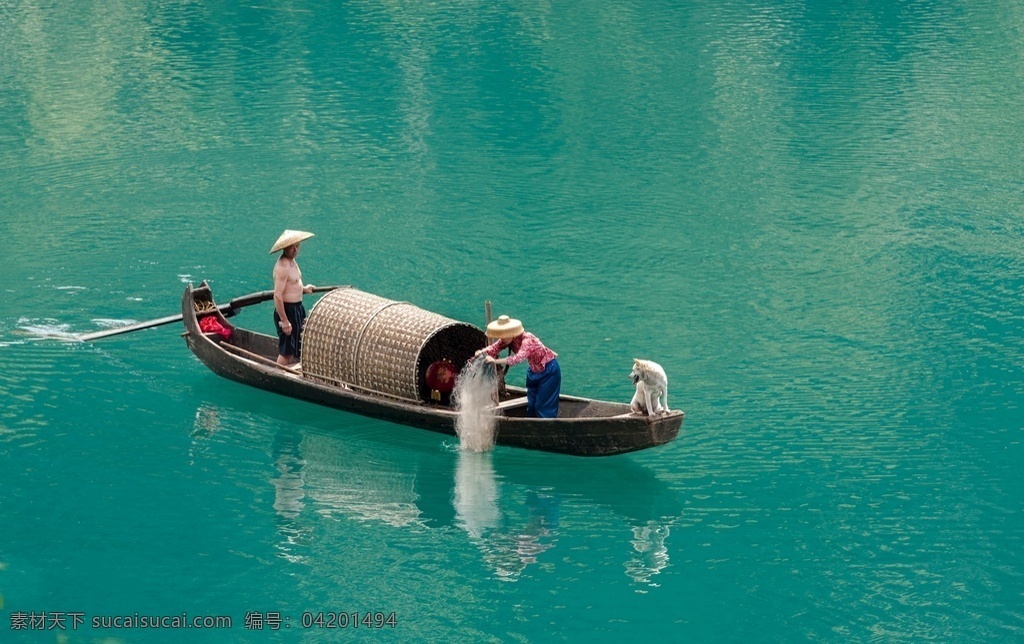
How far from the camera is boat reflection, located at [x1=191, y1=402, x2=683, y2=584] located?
44.8 ft

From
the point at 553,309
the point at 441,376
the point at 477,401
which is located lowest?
the point at 477,401

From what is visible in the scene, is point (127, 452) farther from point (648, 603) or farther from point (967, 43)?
point (967, 43)

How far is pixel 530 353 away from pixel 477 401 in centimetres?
84

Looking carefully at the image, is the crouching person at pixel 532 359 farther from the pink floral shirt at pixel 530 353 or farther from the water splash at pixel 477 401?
the water splash at pixel 477 401

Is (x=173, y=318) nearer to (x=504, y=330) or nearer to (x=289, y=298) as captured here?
(x=289, y=298)

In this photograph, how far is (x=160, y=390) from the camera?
55.8 ft

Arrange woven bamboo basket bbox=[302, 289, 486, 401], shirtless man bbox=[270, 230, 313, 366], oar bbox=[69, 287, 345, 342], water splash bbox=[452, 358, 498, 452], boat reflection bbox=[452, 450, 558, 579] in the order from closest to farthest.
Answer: boat reflection bbox=[452, 450, 558, 579] → water splash bbox=[452, 358, 498, 452] → woven bamboo basket bbox=[302, 289, 486, 401] → shirtless man bbox=[270, 230, 313, 366] → oar bbox=[69, 287, 345, 342]

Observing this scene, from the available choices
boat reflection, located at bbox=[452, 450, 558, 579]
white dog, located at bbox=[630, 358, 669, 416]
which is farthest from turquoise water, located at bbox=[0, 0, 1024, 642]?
white dog, located at bbox=[630, 358, 669, 416]

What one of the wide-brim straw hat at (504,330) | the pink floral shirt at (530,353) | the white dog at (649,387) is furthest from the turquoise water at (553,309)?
the wide-brim straw hat at (504,330)

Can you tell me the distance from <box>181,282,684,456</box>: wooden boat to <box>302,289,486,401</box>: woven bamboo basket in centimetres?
6

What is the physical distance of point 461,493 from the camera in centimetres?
1460

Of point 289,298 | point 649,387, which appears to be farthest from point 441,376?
point 649,387

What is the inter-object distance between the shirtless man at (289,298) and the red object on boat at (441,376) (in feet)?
6.53

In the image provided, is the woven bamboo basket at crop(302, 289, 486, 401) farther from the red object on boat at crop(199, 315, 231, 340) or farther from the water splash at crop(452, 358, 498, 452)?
the red object on boat at crop(199, 315, 231, 340)
